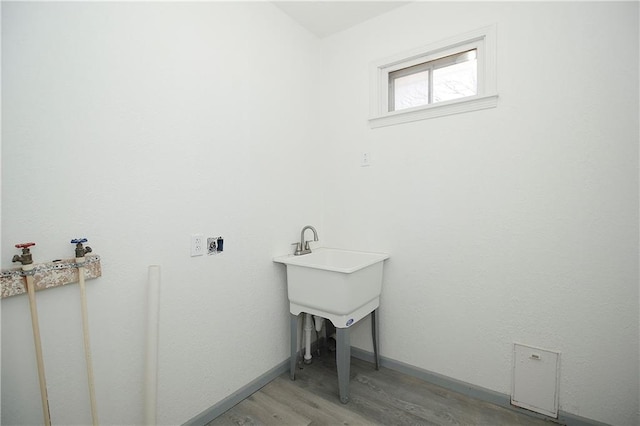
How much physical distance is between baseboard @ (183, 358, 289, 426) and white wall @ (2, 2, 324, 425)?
4 centimetres

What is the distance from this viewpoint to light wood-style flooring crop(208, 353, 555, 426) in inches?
62.9

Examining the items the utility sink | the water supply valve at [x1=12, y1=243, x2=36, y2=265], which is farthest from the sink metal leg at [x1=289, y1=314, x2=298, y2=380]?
the water supply valve at [x1=12, y1=243, x2=36, y2=265]

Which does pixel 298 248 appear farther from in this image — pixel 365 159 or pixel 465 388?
pixel 465 388

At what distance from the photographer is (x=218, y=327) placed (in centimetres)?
165

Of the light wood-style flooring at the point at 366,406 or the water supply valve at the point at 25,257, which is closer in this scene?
the water supply valve at the point at 25,257

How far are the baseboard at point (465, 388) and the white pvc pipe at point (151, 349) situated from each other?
1.44 m

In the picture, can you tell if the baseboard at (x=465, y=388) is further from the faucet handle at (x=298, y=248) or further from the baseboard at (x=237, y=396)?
the faucet handle at (x=298, y=248)

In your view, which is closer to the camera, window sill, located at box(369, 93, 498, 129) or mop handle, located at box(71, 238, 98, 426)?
mop handle, located at box(71, 238, 98, 426)

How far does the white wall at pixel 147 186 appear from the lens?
1.03 m

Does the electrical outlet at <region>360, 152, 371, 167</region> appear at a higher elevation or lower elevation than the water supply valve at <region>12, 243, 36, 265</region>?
higher

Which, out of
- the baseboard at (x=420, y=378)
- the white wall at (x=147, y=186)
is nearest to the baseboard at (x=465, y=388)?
the baseboard at (x=420, y=378)

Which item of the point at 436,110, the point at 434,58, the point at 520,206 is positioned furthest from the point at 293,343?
the point at 434,58

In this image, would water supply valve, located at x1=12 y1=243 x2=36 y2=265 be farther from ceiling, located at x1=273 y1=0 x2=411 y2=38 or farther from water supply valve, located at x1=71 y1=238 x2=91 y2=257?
ceiling, located at x1=273 y1=0 x2=411 y2=38

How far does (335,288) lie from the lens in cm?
171
